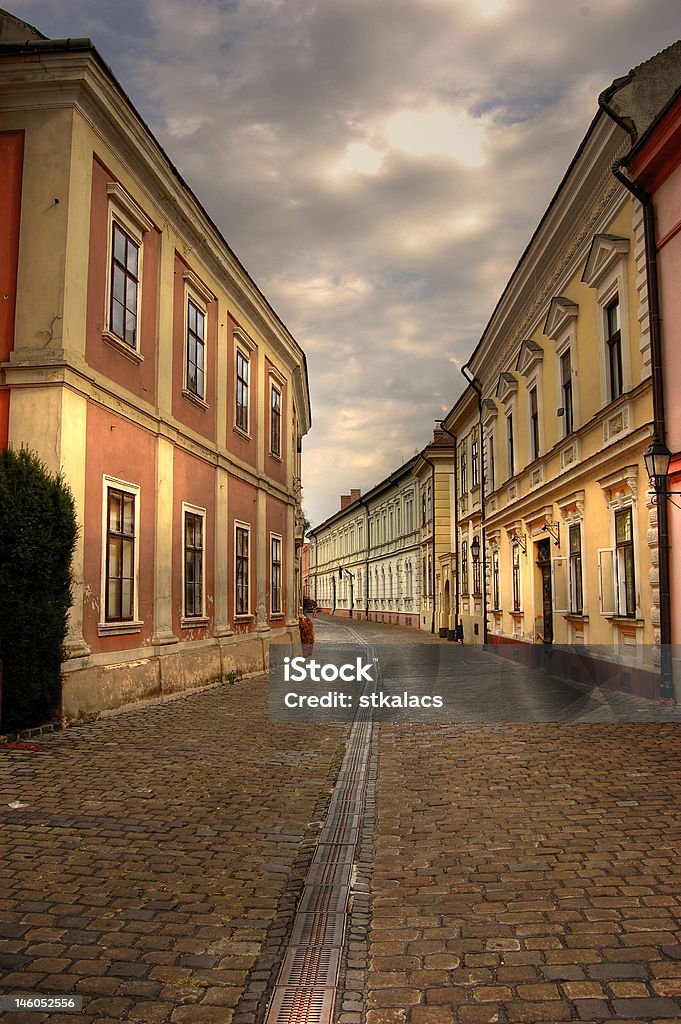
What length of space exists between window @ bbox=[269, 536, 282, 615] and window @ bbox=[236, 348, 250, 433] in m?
3.95

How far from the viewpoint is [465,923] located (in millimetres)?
3873

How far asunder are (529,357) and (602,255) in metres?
5.29

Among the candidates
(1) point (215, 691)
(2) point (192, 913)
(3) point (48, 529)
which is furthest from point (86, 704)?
(2) point (192, 913)

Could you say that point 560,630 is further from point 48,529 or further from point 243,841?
point 243,841

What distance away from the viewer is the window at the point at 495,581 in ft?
80.0

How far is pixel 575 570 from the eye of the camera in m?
16.2

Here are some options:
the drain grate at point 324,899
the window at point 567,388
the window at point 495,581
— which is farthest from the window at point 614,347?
the drain grate at point 324,899

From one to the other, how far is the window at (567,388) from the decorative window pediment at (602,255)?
6.84ft

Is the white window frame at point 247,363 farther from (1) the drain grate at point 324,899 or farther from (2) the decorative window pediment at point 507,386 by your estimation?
(1) the drain grate at point 324,899

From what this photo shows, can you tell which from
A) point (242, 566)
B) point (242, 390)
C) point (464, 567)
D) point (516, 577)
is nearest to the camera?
point (242, 566)

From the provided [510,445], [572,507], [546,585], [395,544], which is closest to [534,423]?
[510,445]

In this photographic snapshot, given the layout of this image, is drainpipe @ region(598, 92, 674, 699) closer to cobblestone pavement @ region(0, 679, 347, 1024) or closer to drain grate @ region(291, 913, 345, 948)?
cobblestone pavement @ region(0, 679, 347, 1024)

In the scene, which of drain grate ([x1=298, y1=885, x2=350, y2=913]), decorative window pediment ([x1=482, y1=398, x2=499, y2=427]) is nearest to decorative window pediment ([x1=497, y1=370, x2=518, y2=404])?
decorative window pediment ([x1=482, y1=398, x2=499, y2=427])

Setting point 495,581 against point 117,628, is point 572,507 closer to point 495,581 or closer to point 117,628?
point 495,581
